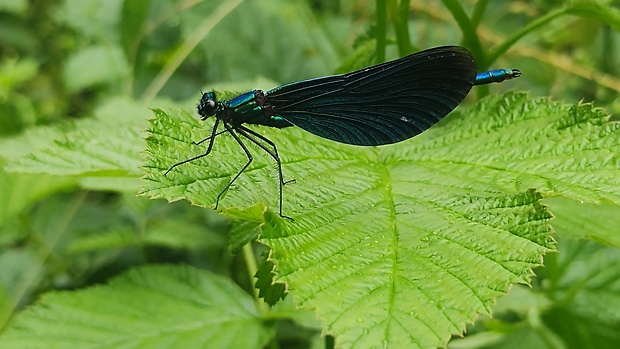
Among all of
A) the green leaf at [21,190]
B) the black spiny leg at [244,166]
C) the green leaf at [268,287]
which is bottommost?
the green leaf at [268,287]

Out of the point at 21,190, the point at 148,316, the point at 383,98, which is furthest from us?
the point at 21,190

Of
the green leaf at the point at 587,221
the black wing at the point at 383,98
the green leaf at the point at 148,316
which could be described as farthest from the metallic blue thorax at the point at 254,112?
the green leaf at the point at 587,221

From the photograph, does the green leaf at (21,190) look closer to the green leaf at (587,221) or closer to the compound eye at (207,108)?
the compound eye at (207,108)

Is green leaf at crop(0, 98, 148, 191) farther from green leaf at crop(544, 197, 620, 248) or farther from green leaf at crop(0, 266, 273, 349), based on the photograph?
green leaf at crop(544, 197, 620, 248)

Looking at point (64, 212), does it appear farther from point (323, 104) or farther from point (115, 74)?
point (323, 104)

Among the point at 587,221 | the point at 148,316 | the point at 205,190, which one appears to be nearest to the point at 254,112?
the point at 205,190

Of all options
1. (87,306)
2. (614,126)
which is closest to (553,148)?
(614,126)

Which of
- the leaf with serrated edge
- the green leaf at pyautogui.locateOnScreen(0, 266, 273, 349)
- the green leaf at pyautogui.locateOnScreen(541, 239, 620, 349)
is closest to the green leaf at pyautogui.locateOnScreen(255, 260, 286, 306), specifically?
the leaf with serrated edge

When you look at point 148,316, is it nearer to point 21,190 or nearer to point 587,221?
point 21,190
